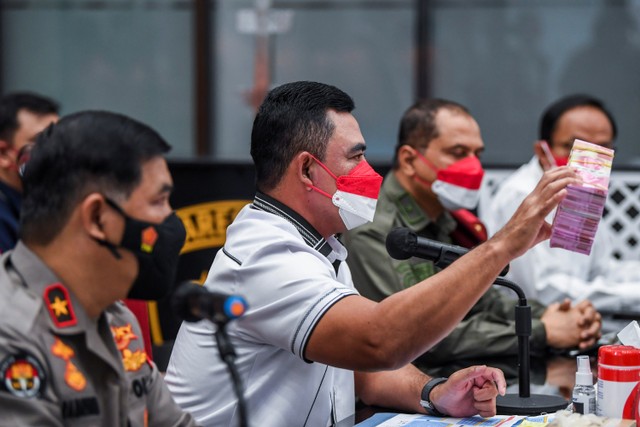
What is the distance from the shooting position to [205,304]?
1.71 metres

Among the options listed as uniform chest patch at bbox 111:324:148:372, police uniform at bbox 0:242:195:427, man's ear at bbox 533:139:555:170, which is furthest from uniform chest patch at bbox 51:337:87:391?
man's ear at bbox 533:139:555:170

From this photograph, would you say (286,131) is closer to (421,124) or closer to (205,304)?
(205,304)

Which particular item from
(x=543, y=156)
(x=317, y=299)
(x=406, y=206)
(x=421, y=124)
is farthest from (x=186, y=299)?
(x=543, y=156)

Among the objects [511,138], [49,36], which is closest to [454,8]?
[511,138]

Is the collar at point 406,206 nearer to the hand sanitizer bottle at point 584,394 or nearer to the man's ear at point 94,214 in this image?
the hand sanitizer bottle at point 584,394

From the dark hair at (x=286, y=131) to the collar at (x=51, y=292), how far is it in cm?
84

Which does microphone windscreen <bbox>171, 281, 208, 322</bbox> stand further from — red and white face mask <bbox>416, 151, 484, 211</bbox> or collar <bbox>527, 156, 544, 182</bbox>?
collar <bbox>527, 156, 544, 182</bbox>

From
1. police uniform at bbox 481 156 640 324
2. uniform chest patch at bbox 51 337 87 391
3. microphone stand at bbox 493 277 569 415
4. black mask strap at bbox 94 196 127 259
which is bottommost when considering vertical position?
police uniform at bbox 481 156 640 324

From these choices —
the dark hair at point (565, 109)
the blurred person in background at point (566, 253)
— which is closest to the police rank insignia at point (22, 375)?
the blurred person in background at point (566, 253)

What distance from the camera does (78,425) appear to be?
1.71 m

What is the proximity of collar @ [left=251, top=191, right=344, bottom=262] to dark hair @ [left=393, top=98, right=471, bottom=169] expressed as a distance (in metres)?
1.41

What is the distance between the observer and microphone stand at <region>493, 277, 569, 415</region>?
98.4 inches

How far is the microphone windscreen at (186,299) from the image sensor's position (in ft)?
5.64

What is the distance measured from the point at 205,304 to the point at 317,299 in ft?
1.84
